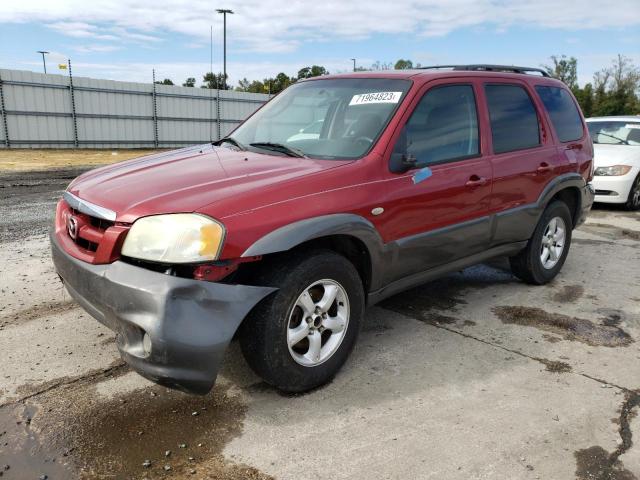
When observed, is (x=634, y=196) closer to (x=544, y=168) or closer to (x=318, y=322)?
(x=544, y=168)

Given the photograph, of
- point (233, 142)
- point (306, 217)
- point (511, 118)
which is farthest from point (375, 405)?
point (511, 118)

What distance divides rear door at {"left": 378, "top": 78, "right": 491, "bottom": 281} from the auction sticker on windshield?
0.14 m

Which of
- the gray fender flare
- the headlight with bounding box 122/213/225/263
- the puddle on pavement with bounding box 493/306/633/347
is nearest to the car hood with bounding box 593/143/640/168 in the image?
the puddle on pavement with bounding box 493/306/633/347

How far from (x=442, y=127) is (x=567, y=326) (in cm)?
178

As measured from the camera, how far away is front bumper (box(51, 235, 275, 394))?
7.89 ft

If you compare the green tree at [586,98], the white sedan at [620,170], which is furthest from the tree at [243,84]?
the white sedan at [620,170]

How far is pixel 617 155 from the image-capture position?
9.17 meters

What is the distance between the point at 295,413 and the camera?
2.82 metres

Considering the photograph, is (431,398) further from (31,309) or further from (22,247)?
(22,247)

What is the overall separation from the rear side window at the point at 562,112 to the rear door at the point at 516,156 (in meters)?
0.19

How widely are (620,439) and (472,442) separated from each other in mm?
732

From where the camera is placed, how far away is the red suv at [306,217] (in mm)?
2498

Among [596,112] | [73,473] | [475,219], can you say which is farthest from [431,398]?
[596,112]

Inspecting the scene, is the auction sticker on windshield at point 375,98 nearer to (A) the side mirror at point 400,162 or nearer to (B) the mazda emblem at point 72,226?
(A) the side mirror at point 400,162
